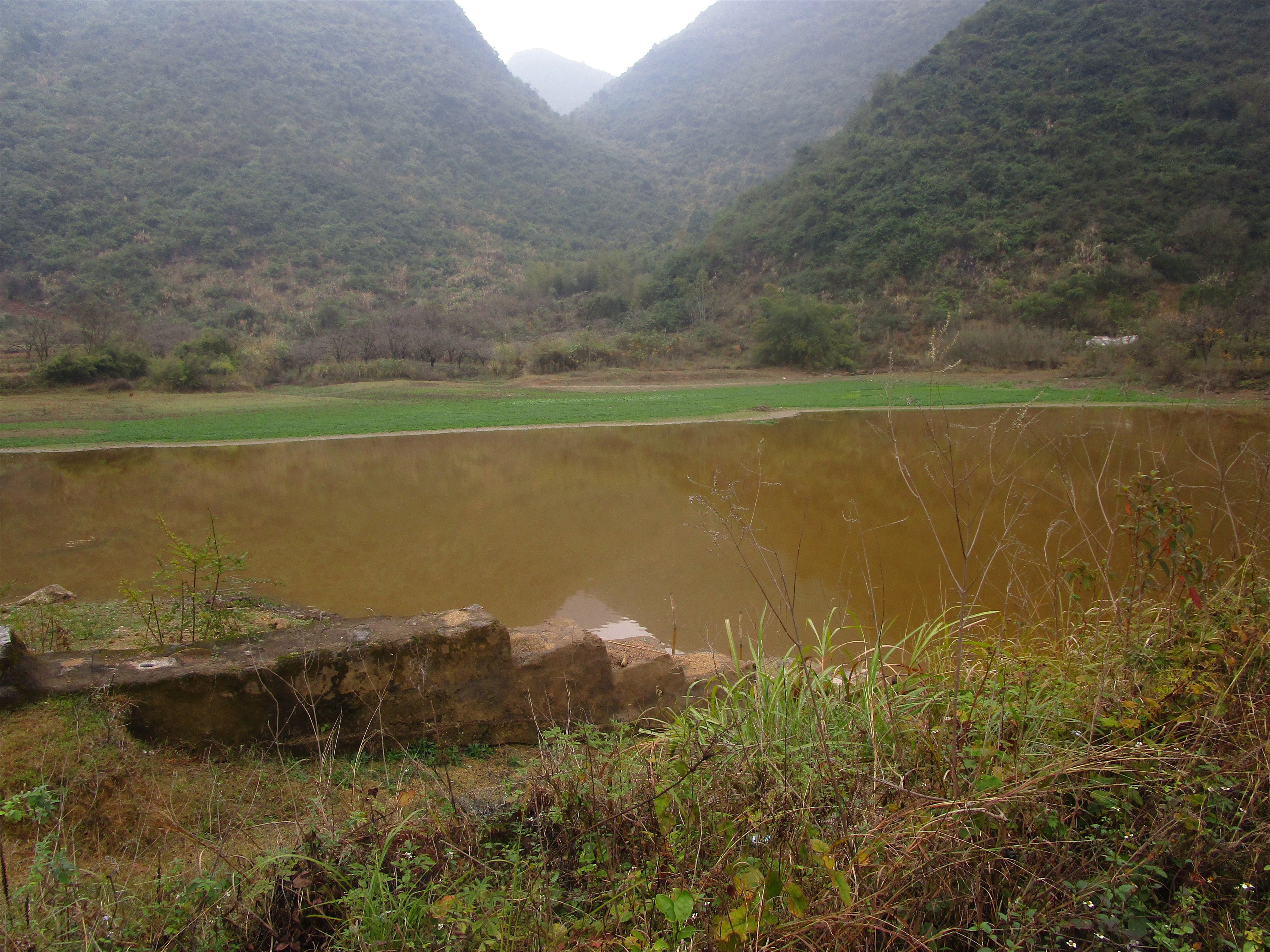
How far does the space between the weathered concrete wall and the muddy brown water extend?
56.4 inches

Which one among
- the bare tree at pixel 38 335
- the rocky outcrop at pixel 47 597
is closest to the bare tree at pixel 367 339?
the bare tree at pixel 38 335

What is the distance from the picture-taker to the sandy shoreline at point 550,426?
18.1 m

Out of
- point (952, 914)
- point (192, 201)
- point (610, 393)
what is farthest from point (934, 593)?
point (192, 201)

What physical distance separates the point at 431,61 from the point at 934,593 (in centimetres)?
10851

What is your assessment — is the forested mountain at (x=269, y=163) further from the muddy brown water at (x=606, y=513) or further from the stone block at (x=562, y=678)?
the stone block at (x=562, y=678)

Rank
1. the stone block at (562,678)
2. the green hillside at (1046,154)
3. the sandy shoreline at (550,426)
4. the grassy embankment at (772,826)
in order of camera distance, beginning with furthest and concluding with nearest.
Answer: the green hillside at (1046,154) → the sandy shoreline at (550,426) → the stone block at (562,678) → the grassy embankment at (772,826)

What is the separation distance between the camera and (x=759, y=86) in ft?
353

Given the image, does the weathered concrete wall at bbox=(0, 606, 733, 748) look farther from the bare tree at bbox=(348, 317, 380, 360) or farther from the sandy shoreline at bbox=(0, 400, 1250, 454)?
the bare tree at bbox=(348, 317, 380, 360)

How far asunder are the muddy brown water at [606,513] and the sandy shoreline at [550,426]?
784 millimetres

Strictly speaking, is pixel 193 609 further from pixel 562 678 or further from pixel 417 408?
pixel 417 408

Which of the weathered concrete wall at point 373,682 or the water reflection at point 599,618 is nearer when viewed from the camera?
the weathered concrete wall at point 373,682

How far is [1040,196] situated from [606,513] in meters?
46.3

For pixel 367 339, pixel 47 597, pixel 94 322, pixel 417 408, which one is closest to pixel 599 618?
pixel 47 597

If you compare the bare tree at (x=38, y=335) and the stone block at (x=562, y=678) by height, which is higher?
the bare tree at (x=38, y=335)
